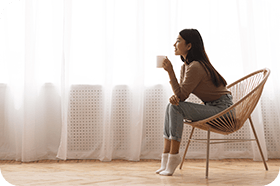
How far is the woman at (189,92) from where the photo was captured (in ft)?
6.44

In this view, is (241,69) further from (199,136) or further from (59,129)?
(59,129)

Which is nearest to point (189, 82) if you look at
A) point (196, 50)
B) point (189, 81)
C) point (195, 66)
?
point (189, 81)

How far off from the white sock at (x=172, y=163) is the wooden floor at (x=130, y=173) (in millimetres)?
40

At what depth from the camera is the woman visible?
1.96m

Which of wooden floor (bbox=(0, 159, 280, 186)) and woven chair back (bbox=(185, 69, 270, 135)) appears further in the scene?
woven chair back (bbox=(185, 69, 270, 135))

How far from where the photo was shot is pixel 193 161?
260 cm

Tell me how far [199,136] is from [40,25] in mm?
1734

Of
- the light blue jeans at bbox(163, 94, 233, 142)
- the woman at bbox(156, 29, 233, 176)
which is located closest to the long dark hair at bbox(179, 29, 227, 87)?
the woman at bbox(156, 29, 233, 176)

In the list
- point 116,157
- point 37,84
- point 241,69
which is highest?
point 241,69

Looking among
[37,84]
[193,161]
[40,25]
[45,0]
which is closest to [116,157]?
[193,161]

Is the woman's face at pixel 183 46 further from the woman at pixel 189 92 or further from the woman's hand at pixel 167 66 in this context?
the woman's hand at pixel 167 66

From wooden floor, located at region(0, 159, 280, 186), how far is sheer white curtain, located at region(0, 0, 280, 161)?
16 cm

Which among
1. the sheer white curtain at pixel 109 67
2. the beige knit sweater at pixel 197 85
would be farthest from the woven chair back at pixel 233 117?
the sheer white curtain at pixel 109 67

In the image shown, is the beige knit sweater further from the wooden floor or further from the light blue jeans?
the wooden floor
